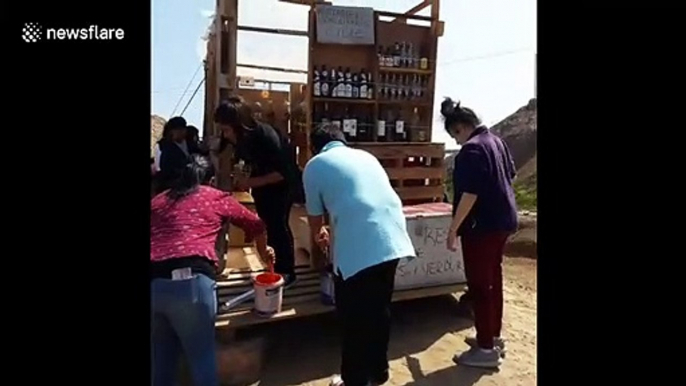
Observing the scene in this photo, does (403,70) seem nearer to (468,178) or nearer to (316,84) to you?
(316,84)

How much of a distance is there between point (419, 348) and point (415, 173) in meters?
Answer: 0.90

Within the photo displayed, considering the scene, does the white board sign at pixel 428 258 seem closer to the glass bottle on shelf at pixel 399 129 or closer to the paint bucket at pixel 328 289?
the paint bucket at pixel 328 289

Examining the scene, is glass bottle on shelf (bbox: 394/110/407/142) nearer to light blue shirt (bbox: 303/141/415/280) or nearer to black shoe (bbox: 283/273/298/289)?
black shoe (bbox: 283/273/298/289)

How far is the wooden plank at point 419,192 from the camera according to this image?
2891mm

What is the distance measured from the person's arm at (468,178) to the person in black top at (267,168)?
2.49 feet

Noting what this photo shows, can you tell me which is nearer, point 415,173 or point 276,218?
point 276,218

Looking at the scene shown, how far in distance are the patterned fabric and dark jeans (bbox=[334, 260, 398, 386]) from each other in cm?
45

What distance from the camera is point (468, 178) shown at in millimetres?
2029

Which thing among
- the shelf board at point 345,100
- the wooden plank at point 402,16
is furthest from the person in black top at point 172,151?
the wooden plank at point 402,16

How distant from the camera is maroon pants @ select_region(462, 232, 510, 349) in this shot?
2.10 m
